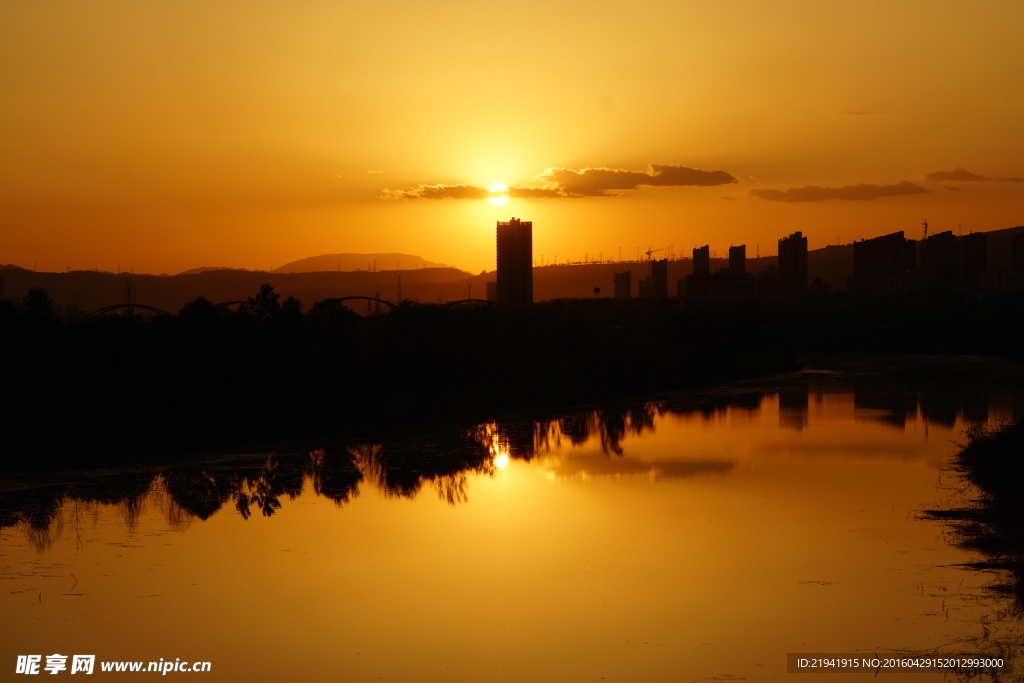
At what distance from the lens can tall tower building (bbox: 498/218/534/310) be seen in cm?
16188

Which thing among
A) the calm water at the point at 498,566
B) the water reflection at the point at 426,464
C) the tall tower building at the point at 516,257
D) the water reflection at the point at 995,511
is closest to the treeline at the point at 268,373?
the water reflection at the point at 426,464

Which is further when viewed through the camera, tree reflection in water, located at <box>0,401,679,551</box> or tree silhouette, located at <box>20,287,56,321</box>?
Answer: tree silhouette, located at <box>20,287,56,321</box>

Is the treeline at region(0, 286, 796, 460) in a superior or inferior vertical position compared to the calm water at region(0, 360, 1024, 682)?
superior

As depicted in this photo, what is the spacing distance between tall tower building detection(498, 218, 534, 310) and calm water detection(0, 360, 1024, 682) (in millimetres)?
140511

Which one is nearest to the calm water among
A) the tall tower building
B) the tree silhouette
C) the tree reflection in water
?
the tree reflection in water

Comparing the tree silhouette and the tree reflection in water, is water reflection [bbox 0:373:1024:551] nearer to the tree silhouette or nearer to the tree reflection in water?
the tree reflection in water

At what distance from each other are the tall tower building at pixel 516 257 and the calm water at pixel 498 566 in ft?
461

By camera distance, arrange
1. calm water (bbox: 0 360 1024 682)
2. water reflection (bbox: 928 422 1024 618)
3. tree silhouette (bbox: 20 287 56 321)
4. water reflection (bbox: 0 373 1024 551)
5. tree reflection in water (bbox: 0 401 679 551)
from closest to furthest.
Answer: calm water (bbox: 0 360 1024 682), water reflection (bbox: 928 422 1024 618), tree reflection in water (bbox: 0 401 679 551), water reflection (bbox: 0 373 1024 551), tree silhouette (bbox: 20 287 56 321)

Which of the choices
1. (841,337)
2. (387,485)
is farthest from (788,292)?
(387,485)

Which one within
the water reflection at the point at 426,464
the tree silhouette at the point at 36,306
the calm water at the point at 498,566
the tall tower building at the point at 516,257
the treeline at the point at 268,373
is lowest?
the calm water at the point at 498,566

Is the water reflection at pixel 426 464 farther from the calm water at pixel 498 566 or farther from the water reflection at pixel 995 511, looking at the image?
the water reflection at pixel 995 511

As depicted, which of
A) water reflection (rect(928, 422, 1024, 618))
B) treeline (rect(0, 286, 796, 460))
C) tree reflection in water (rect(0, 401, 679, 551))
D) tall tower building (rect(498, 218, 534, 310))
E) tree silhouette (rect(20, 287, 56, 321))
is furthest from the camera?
tall tower building (rect(498, 218, 534, 310))

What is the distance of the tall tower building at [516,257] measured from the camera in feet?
531

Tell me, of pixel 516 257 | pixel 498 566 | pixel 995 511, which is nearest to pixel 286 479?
pixel 498 566
